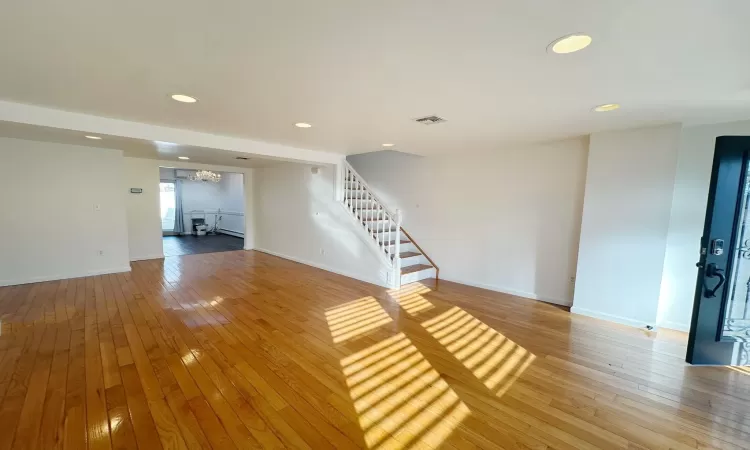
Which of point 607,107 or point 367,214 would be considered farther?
point 367,214

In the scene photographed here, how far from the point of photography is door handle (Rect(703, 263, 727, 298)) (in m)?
2.59

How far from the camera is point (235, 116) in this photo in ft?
9.83

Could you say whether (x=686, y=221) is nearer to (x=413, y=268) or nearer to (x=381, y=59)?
(x=413, y=268)

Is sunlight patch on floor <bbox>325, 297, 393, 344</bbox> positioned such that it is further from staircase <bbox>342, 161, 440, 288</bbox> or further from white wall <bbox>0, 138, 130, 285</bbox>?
white wall <bbox>0, 138, 130, 285</bbox>

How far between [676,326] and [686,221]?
1.24 meters

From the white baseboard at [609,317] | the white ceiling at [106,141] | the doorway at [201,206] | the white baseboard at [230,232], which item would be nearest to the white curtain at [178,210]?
the doorway at [201,206]

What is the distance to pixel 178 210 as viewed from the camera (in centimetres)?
1099

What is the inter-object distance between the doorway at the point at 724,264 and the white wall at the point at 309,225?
12.1ft

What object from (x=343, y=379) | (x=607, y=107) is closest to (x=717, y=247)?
(x=607, y=107)

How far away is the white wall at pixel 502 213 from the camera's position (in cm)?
412

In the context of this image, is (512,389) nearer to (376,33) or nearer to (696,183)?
(376,33)

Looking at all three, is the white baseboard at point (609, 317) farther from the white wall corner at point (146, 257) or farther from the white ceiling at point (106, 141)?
the white wall corner at point (146, 257)

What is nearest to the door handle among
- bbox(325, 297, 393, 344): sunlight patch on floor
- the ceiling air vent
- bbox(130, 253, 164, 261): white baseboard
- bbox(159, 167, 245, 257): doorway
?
the ceiling air vent

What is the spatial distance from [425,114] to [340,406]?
260 centimetres
